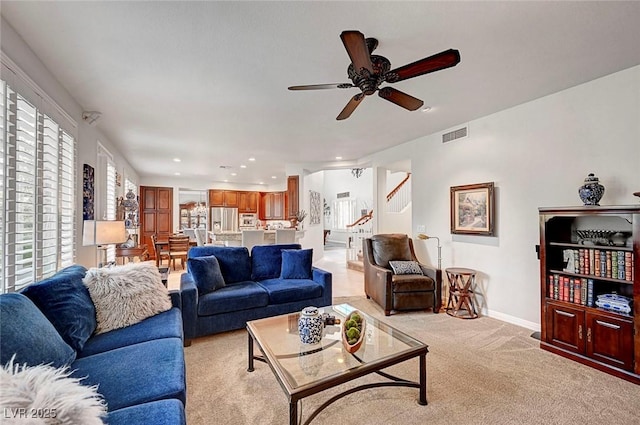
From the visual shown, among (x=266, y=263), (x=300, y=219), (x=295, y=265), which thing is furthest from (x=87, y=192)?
(x=300, y=219)

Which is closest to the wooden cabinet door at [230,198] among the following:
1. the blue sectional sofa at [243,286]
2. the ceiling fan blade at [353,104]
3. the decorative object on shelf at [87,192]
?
the decorative object on shelf at [87,192]

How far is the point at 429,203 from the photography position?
466cm

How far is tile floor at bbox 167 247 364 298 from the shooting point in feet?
16.5

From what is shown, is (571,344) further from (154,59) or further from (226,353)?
(154,59)

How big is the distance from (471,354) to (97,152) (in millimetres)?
5146

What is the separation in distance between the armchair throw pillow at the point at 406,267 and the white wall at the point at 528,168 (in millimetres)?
607

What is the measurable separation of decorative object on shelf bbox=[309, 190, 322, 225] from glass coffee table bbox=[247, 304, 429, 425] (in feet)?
16.5

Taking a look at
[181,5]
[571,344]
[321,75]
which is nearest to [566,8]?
[321,75]

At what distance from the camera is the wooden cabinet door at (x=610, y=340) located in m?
2.29

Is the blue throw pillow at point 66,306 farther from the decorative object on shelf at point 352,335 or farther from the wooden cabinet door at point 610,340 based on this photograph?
the wooden cabinet door at point 610,340

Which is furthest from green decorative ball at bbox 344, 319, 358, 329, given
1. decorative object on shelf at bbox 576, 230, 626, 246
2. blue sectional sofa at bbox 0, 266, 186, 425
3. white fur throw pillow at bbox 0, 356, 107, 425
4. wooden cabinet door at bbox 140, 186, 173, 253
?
wooden cabinet door at bbox 140, 186, 173, 253

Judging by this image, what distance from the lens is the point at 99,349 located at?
183 centimetres

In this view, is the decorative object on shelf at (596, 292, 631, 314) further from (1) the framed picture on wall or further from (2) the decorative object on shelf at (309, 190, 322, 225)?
(2) the decorative object on shelf at (309, 190, 322, 225)

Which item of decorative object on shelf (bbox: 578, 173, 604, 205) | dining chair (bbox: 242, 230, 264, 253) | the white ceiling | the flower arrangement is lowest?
dining chair (bbox: 242, 230, 264, 253)
